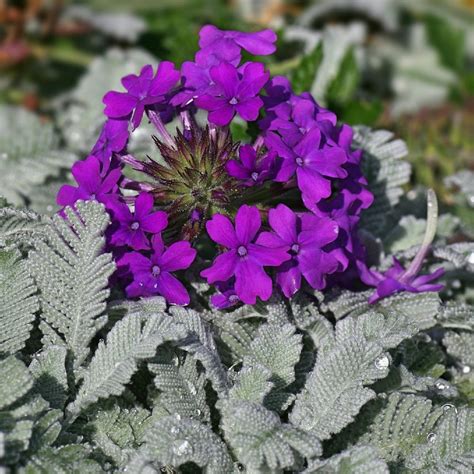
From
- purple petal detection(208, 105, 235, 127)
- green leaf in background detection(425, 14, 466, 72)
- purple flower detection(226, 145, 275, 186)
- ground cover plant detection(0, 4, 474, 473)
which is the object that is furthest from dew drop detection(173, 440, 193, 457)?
green leaf in background detection(425, 14, 466, 72)

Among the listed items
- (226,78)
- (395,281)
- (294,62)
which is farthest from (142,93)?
(294,62)

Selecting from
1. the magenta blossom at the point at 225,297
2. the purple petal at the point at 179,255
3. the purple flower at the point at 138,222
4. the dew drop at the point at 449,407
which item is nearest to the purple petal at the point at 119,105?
the purple flower at the point at 138,222

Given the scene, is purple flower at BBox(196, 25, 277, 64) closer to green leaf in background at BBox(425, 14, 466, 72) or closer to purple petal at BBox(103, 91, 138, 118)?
purple petal at BBox(103, 91, 138, 118)

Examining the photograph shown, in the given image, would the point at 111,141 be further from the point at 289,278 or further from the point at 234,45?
the point at 289,278

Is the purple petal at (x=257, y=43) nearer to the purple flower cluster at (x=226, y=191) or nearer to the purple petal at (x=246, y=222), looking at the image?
the purple flower cluster at (x=226, y=191)

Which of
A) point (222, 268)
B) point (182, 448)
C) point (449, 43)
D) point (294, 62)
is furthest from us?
point (449, 43)
